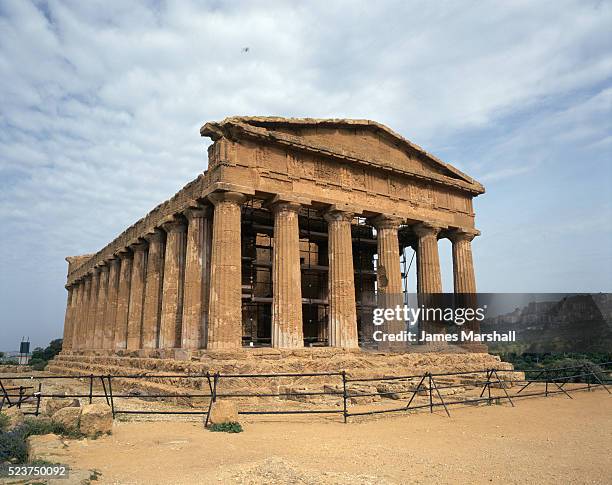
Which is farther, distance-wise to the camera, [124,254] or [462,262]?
[124,254]

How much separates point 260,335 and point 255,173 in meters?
9.88

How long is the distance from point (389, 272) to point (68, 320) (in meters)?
31.1

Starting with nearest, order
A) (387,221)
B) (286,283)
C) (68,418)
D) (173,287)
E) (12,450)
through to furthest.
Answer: (12,450) → (68,418) → (286,283) → (173,287) → (387,221)

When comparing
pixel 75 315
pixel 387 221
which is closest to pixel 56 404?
pixel 387 221

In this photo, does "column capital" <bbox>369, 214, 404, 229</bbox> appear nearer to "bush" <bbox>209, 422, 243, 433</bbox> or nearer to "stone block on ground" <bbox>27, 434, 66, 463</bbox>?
"bush" <bbox>209, 422, 243, 433</bbox>

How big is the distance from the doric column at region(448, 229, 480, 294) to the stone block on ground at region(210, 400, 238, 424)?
1676cm

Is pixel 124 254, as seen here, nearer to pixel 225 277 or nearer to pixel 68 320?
pixel 225 277

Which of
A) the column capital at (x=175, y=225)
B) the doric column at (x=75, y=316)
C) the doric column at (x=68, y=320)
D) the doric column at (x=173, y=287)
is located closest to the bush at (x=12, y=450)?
the doric column at (x=173, y=287)

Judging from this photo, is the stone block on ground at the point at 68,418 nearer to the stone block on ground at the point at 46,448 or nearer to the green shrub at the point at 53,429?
→ the green shrub at the point at 53,429

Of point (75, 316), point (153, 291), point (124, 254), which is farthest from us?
point (75, 316)

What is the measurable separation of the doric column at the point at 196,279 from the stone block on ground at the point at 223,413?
7693mm

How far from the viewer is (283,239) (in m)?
18.4

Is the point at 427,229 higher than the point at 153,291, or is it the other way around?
the point at 427,229

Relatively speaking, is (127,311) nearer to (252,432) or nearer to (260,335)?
(260,335)
